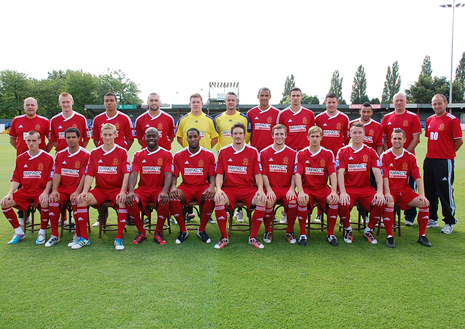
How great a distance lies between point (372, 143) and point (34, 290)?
5154 millimetres

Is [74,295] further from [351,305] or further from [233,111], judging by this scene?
[233,111]


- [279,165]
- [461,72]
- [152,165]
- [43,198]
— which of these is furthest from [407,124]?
[461,72]

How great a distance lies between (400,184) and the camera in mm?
4629

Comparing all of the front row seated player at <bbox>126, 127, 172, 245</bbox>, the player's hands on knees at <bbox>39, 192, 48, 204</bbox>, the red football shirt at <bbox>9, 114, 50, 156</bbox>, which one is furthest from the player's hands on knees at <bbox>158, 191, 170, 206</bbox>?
the red football shirt at <bbox>9, 114, 50, 156</bbox>

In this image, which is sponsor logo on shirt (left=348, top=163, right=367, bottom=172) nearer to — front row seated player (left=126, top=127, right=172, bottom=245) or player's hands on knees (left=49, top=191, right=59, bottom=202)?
front row seated player (left=126, top=127, right=172, bottom=245)

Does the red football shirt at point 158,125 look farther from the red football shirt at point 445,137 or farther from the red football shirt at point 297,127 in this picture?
the red football shirt at point 445,137

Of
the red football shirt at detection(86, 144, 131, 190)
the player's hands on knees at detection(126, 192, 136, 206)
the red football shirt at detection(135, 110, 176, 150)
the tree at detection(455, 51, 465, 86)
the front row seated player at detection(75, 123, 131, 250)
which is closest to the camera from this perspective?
the player's hands on knees at detection(126, 192, 136, 206)

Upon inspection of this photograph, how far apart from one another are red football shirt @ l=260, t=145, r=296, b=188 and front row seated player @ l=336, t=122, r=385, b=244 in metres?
0.70

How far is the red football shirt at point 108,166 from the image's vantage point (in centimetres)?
459

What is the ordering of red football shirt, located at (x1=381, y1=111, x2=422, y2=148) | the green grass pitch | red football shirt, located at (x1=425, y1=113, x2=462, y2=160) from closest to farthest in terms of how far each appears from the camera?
the green grass pitch → red football shirt, located at (x1=425, y1=113, x2=462, y2=160) → red football shirt, located at (x1=381, y1=111, x2=422, y2=148)

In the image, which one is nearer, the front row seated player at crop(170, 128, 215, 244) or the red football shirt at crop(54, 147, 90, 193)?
the front row seated player at crop(170, 128, 215, 244)

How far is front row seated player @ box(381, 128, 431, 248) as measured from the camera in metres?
4.31

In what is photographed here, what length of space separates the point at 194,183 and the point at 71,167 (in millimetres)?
1842

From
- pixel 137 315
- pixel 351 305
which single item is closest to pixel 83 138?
pixel 137 315
